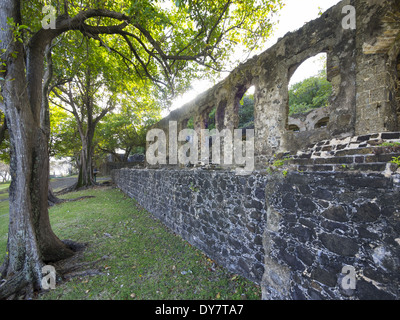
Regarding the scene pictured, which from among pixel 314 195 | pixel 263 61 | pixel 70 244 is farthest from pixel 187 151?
pixel 314 195

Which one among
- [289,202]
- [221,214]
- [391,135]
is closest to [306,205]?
[289,202]

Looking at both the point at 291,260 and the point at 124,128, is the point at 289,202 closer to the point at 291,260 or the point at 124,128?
the point at 291,260

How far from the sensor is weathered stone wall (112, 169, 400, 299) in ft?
4.82

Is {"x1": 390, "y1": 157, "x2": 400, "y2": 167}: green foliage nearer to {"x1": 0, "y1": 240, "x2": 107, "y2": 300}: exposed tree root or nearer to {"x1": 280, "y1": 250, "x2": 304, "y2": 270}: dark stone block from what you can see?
{"x1": 280, "y1": 250, "x2": 304, "y2": 270}: dark stone block

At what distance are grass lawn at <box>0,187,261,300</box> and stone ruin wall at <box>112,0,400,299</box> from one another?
0.32 m

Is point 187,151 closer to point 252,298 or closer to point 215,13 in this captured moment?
point 215,13

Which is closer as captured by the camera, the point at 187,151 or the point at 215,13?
the point at 215,13

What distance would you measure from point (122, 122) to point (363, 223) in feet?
67.1

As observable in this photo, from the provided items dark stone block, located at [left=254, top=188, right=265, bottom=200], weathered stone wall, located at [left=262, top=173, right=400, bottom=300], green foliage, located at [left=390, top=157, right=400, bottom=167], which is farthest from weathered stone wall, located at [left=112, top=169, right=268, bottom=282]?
green foliage, located at [left=390, top=157, right=400, bottom=167]

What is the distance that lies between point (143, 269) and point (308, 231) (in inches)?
123

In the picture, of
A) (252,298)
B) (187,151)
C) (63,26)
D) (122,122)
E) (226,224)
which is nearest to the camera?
(252,298)

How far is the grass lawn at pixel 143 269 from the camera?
114 inches

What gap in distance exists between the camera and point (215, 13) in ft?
16.8

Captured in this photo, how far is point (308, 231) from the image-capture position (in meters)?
1.98
